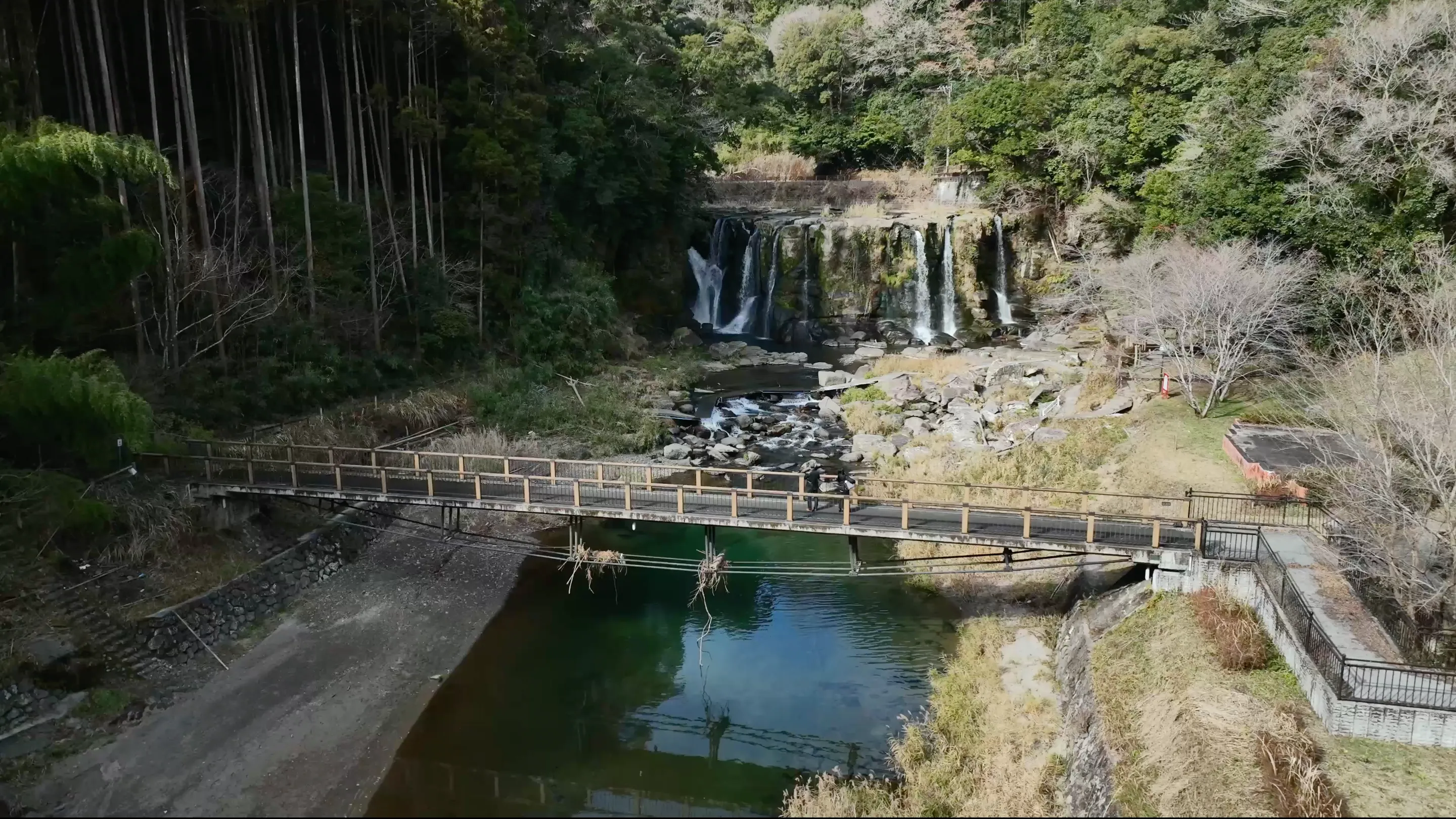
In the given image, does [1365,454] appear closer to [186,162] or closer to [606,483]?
[606,483]

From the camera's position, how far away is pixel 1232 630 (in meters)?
13.5

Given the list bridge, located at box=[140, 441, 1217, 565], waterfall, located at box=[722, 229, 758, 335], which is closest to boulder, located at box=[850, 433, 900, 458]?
bridge, located at box=[140, 441, 1217, 565]

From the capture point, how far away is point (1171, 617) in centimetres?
1473

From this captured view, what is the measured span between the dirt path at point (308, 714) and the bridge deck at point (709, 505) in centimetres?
230

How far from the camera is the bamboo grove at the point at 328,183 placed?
18.0 m

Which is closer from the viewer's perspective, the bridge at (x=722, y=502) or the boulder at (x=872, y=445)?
the bridge at (x=722, y=502)

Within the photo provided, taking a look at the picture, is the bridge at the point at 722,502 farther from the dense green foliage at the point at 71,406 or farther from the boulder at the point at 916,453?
the boulder at the point at 916,453

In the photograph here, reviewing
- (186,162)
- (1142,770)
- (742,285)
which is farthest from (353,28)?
(1142,770)

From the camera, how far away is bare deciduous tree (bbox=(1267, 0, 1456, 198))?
23766 millimetres

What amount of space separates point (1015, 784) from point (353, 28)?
86.9 ft

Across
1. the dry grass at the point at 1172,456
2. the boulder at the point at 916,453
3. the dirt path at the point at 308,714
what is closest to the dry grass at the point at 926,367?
the boulder at the point at 916,453

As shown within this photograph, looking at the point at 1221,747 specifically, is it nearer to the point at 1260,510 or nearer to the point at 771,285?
the point at 1260,510

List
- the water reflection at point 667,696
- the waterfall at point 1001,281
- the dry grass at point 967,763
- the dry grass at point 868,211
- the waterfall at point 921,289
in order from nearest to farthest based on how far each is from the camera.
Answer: the dry grass at point 967,763
the water reflection at point 667,696
the waterfall at point 1001,281
the waterfall at point 921,289
the dry grass at point 868,211

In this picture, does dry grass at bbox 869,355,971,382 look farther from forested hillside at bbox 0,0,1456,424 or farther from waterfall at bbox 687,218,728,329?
waterfall at bbox 687,218,728,329
